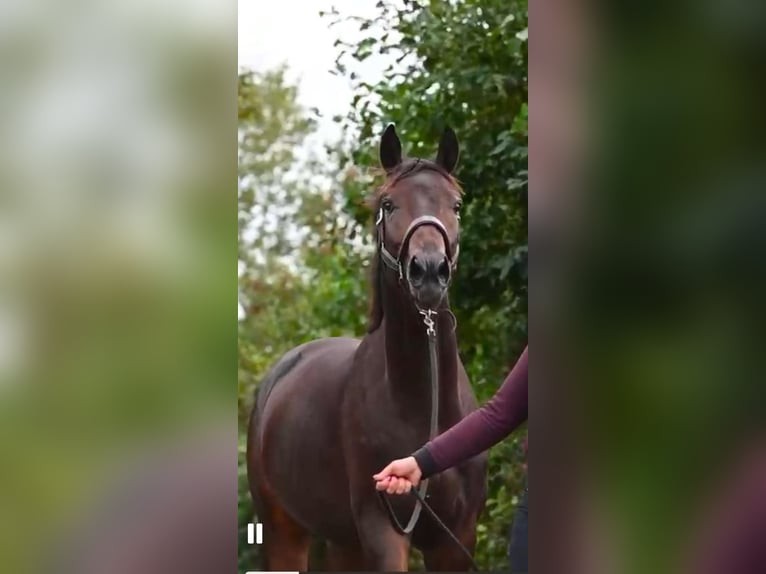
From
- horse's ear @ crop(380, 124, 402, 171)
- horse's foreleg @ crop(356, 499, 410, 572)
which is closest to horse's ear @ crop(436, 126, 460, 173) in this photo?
horse's ear @ crop(380, 124, 402, 171)

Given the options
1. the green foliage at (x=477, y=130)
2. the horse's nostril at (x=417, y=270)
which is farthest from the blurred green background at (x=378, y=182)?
the horse's nostril at (x=417, y=270)

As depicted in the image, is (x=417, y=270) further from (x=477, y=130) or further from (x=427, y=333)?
(x=477, y=130)

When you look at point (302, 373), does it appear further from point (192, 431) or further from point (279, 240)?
point (192, 431)

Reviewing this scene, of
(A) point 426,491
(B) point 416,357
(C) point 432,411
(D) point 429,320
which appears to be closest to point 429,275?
(D) point 429,320

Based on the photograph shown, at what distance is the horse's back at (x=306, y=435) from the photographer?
3234mm

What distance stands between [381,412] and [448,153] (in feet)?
2.63

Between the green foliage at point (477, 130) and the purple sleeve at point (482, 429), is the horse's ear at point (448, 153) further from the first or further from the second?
the purple sleeve at point (482, 429)

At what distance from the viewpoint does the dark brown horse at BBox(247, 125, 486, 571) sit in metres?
3.10

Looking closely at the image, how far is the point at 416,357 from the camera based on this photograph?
3.23 m

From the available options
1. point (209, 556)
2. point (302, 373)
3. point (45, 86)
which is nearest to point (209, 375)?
point (209, 556)

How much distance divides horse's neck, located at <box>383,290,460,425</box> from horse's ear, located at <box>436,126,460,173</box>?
0.41 metres

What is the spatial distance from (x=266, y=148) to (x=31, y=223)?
91 centimetres

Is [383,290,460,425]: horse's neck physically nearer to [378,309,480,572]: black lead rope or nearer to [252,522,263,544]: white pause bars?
[378,309,480,572]: black lead rope

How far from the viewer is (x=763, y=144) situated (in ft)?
6.93
